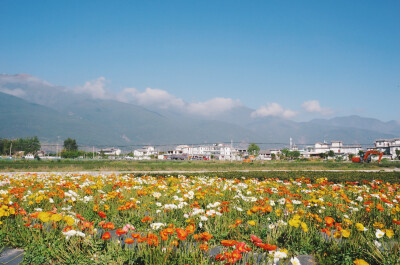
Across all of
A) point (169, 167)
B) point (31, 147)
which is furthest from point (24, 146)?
point (169, 167)

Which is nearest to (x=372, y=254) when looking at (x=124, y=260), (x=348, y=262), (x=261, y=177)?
(x=348, y=262)

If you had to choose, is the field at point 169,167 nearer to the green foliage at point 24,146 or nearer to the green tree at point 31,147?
the green tree at point 31,147

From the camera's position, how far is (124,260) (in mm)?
3602

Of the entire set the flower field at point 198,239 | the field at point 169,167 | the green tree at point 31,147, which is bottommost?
the field at point 169,167

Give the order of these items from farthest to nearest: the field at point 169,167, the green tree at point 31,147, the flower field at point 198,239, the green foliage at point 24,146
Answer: the green foliage at point 24,146 → the green tree at point 31,147 → the field at point 169,167 → the flower field at point 198,239

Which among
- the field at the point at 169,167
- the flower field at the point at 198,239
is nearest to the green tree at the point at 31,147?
the field at the point at 169,167

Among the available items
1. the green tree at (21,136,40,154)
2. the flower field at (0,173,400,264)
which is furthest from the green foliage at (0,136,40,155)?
the flower field at (0,173,400,264)

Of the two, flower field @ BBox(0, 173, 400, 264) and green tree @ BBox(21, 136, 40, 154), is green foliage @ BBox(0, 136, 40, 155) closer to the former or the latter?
green tree @ BBox(21, 136, 40, 154)

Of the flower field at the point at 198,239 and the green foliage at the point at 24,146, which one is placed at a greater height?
the green foliage at the point at 24,146

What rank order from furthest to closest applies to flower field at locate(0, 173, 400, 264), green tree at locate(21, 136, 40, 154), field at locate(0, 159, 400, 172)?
green tree at locate(21, 136, 40, 154)
field at locate(0, 159, 400, 172)
flower field at locate(0, 173, 400, 264)

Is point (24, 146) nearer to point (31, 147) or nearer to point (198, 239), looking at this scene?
point (31, 147)

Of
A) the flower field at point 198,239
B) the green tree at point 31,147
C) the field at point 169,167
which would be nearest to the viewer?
the flower field at point 198,239

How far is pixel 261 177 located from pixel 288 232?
11627mm

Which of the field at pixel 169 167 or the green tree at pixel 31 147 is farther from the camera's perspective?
the green tree at pixel 31 147
